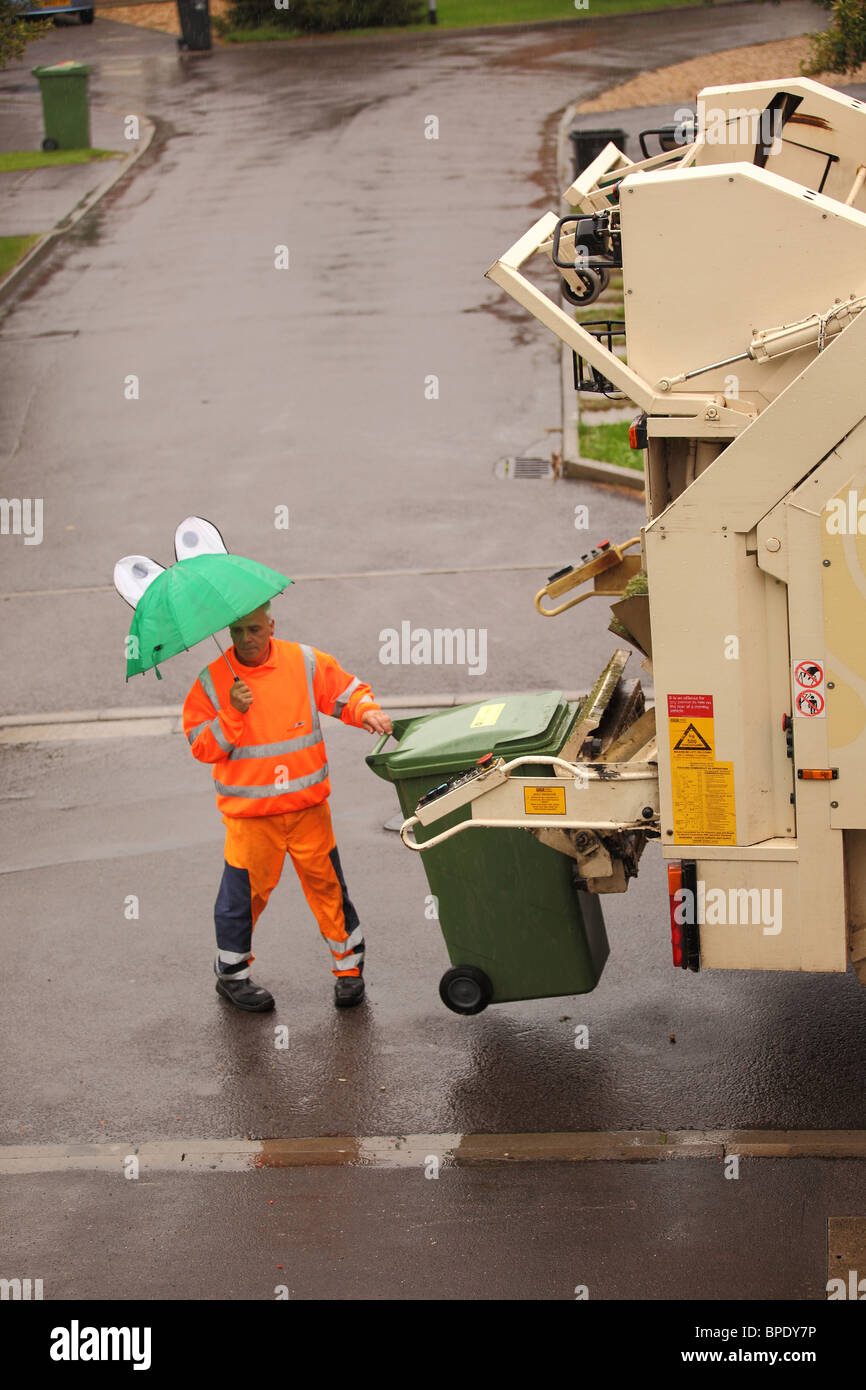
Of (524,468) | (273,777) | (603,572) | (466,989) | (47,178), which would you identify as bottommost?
(466,989)

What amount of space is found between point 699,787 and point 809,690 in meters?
0.45

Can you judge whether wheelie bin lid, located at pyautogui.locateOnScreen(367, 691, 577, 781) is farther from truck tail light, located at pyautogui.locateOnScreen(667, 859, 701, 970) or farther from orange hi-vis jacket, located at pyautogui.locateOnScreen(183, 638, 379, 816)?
truck tail light, located at pyautogui.locateOnScreen(667, 859, 701, 970)

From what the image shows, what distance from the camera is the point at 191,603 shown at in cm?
549

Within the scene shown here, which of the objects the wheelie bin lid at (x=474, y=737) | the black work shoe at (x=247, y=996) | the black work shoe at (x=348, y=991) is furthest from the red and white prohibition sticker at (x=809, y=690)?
the black work shoe at (x=247, y=996)

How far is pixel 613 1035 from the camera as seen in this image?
5.83m

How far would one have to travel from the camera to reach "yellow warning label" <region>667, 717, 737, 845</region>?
4617mm

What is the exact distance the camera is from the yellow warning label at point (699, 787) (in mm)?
4617

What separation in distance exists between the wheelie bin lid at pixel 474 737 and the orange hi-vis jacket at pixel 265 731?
0.32 metres

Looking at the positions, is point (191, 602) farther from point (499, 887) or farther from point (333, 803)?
point (333, 803)

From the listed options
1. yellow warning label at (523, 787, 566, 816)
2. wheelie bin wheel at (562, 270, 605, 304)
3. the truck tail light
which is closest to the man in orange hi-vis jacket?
yellow warning label at (523, 787, 566, 816)

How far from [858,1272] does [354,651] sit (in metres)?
5.54

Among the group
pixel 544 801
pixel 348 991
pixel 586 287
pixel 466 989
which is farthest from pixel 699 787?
pixel 348 991

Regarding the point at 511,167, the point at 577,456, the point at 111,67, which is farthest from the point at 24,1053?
the point at 111,67

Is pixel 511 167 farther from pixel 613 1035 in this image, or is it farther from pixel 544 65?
pixel 613 1035
